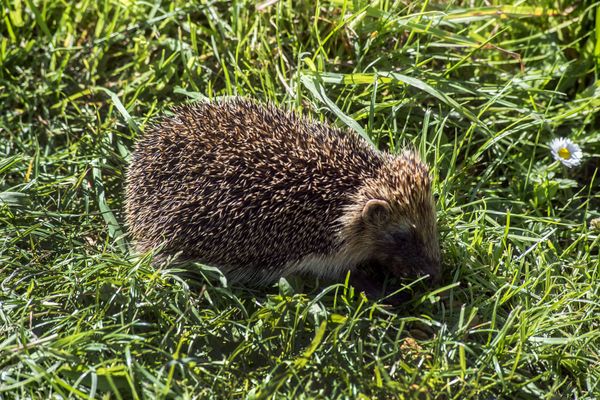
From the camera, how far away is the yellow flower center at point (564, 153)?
6.77 m

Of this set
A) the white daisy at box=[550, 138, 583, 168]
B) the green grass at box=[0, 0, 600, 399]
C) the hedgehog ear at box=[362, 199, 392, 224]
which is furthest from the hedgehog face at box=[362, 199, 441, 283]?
the white daisy at box=[550, 138, 583, 168]

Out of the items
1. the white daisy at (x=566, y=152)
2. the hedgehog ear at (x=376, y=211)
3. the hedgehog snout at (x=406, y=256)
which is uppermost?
the hedgehog ear at (x=376, y=211)

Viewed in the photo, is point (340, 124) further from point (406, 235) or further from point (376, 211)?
point (406, 235)

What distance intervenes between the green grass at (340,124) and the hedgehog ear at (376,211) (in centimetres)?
54

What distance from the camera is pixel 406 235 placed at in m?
5.95

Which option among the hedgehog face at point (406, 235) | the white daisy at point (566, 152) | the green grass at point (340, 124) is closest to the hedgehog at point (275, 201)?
the hedgehog face at point (406, 235)

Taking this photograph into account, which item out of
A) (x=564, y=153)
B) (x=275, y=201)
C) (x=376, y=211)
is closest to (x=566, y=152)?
(x=564, y=153)

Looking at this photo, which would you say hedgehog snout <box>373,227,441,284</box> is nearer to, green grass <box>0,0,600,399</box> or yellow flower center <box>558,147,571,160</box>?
green grass <box>0,0,600,399</box>

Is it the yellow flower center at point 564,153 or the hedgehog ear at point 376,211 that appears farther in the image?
the yellow flower center at point 564,153

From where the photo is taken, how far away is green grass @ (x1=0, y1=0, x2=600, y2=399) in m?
5.10

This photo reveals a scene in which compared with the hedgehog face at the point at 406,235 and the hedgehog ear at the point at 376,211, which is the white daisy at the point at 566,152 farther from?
the hedgehog ear at the point at 376,211

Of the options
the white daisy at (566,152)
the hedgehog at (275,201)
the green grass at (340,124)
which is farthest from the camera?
the white daisy at (566,152)

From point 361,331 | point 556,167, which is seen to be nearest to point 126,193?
point 361,331

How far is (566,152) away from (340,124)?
1827mm
